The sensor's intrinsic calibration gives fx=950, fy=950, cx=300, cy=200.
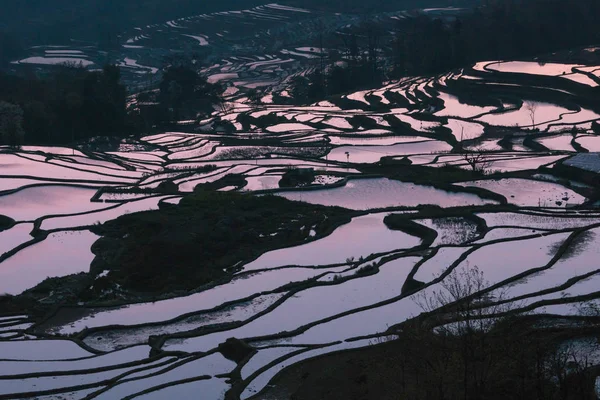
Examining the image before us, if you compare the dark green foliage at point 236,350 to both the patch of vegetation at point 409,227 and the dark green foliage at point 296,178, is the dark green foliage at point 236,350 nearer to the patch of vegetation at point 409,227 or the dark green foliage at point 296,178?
the patch of vegetation at point 409,227

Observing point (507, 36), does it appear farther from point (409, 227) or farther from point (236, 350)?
point (236, 350)

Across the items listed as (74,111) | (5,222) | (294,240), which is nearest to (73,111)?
(74,111)

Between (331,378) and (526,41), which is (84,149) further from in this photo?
(526,41)

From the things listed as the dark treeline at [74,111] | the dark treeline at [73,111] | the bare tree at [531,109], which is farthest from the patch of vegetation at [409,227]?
the dark treeline at [74,111]

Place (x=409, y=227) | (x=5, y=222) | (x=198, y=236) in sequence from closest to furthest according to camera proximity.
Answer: (x=198, y=236) → (x=409, y=227) → (x=5, y=222)

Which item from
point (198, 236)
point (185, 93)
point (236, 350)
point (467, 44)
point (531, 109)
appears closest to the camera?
point (236, 350)

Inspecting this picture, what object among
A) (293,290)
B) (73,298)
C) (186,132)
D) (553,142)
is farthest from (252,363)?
(186,132)
